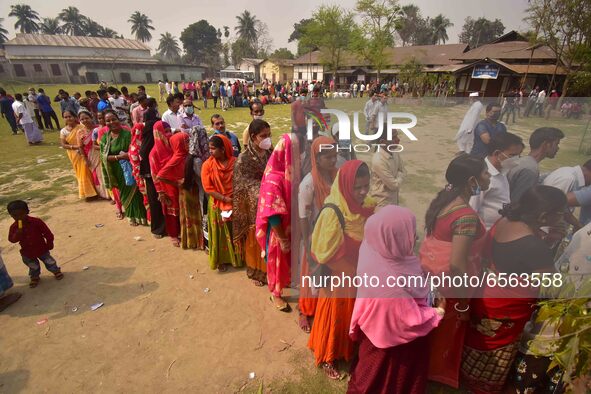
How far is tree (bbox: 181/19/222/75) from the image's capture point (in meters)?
62.9

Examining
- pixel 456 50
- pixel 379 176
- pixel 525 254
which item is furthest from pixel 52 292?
pixel 456 50

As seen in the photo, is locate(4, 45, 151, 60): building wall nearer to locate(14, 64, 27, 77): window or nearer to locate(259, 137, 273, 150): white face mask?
locate(14, 64, 27, 77): window

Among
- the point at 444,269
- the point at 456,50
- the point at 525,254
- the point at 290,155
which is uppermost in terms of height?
the point at 456,50

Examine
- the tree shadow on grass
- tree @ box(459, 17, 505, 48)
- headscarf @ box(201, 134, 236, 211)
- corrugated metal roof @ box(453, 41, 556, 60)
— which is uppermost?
tree @ box(459, 17, 505, 48)

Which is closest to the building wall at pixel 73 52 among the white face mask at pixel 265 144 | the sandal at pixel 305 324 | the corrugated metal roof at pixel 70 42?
the corrugated metal roof at pixel 70 42

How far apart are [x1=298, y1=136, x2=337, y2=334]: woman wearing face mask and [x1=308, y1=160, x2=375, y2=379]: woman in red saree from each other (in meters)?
0.12

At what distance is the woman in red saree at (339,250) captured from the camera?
1.91 m

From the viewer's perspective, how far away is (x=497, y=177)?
1801mm

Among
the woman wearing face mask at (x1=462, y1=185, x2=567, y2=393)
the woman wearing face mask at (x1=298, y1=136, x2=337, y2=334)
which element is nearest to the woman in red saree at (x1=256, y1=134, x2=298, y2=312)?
the woman wearing face mask at (x1=298, y1=136, x2=337, y2=334)

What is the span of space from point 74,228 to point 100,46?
5057cm

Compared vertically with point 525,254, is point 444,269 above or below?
below

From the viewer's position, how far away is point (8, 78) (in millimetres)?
32875

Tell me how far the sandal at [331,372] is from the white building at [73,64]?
37.4 meters

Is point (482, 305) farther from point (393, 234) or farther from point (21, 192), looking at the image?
point (21, 192)
